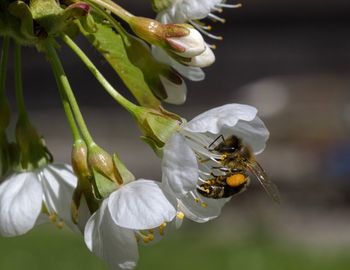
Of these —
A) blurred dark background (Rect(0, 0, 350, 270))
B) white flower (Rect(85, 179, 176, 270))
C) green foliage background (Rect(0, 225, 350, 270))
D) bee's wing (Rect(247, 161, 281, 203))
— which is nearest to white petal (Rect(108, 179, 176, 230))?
white flower (Rect(85, 179, 176, 270))

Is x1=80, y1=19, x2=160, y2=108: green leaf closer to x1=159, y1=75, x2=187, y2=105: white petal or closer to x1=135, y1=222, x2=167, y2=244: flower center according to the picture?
x1=159, y1=75, x2=187, y2=105: white petal

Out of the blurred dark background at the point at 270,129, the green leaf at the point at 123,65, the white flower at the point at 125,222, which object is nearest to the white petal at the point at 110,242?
the white flower at the point at 125,222

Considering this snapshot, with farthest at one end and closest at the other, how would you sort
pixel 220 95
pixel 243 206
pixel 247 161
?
pixel 220 95, pixel 243 206, pixel 247 161

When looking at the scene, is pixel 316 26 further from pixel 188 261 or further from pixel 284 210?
pixel 188 261

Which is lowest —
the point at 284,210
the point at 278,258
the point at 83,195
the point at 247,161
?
the point at 284,210

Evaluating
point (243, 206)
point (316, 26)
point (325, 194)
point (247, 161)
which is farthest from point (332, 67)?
point (247, 161)

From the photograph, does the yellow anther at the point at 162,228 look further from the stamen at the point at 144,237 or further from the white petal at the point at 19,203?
the white petal at the point at 19,203

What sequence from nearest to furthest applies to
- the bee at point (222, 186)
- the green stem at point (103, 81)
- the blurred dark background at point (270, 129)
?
the green stem at point (103, 81) → the bee at point (222, 186) → the blurred dark background at point (270, 129)
